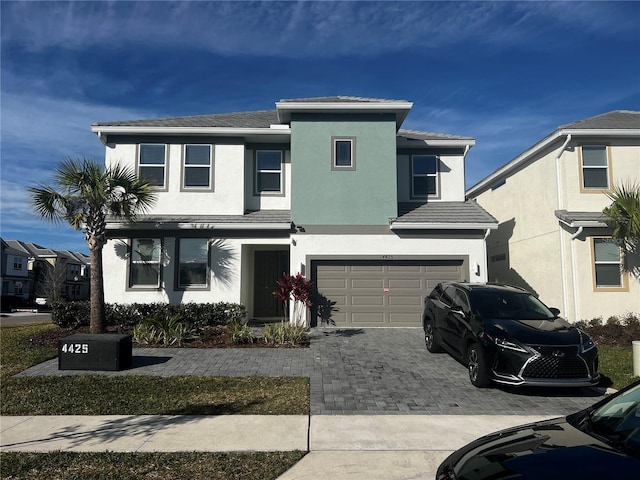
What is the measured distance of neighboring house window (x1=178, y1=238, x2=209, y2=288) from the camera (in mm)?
13688

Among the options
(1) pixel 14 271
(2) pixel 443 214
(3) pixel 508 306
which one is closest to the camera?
(3) pixel 508 306

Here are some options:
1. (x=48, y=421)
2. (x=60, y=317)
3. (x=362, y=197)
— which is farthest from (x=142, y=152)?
(x=48, y=421)

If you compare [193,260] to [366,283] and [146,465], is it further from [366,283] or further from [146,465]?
[146,465]

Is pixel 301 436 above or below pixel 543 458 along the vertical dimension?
below

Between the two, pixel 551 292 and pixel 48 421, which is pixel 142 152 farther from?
pixel 551 292

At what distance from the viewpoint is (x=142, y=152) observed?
14.2m

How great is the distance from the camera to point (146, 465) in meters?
4.54

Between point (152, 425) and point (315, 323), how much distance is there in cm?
785

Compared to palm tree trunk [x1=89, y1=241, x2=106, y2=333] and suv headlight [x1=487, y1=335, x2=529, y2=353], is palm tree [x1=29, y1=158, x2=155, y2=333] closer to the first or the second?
palm tree trunk [x1=89, y1=241, x2=106, y2=333]

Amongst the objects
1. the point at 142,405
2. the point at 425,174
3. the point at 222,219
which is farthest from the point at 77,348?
the point at 425,174

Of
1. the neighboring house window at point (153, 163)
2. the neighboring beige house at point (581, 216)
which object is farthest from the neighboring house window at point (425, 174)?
the neighboring house window at point (153, 163)

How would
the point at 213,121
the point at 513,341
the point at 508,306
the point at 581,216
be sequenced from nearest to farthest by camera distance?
the point at 513,341, the point at 508,306, the point at 581,216, the point at 213,121

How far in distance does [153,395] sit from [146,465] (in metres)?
2.56

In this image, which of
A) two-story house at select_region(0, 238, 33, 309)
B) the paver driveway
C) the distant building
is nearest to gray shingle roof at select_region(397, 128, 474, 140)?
the paver driveway
